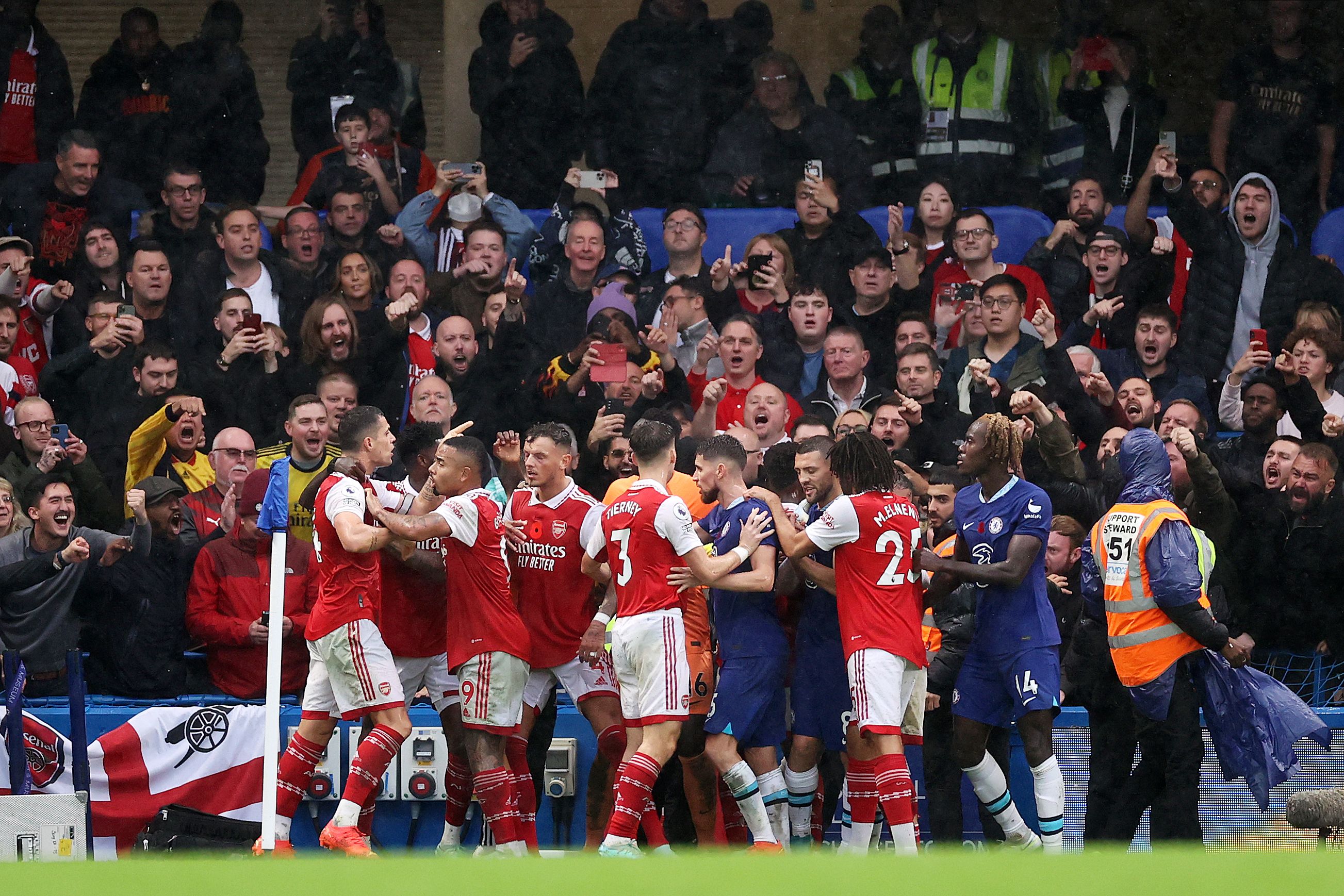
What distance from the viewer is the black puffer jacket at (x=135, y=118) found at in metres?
11.6

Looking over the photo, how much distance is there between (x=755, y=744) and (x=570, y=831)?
4.08 ft

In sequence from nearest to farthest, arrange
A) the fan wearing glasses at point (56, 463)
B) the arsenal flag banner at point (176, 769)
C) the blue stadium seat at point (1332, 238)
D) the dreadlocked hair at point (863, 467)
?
the dreadlocked hair at point (863, 467)
the arsenal flag banner at point (176, 769)
the fan wearing glasses at point (56, 463)
the blue stadium seat at point (1332, 238)

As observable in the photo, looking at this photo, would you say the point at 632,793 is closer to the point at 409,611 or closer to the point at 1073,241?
the point at 409,611

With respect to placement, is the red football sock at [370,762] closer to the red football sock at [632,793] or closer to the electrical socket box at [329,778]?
the electrical socket box at [329,778]

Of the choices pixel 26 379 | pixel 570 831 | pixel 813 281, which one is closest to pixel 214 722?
pixel 570 831

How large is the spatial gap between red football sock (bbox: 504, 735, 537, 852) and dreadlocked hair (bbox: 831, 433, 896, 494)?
1.87m

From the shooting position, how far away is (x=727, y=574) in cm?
696

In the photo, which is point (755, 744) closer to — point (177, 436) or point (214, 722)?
point (214, 722)

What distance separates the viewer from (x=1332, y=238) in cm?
1118

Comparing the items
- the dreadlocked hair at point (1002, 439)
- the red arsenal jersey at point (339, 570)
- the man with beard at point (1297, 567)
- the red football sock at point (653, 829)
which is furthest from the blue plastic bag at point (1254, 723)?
the red arsenal jersey at point (339, 570)

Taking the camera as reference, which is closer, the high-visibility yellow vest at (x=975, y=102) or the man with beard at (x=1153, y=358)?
the man with beard at (x=1153, y=358)

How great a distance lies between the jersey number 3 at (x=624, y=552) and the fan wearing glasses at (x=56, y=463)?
353 centimetres

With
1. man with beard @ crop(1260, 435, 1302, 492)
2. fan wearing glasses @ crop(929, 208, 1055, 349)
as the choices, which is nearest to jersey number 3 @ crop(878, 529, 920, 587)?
man with beard @ crop(1260, 435, 1302, 492)

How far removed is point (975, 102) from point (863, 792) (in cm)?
582
